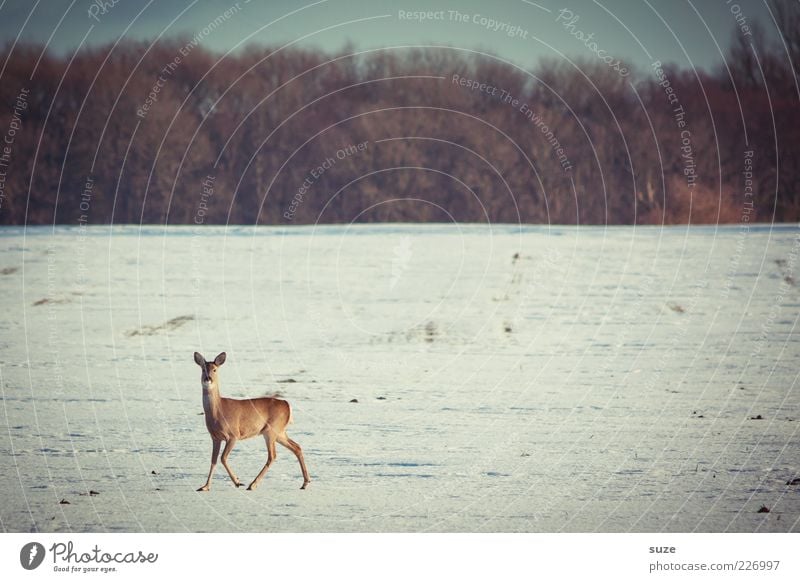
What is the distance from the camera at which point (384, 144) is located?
1387 inches

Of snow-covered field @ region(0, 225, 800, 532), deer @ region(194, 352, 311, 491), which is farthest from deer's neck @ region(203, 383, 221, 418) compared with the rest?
snow-covered field @ region(0, 225, 800, 532)

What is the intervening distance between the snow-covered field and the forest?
16.5ft

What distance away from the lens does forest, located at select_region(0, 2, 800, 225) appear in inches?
1326

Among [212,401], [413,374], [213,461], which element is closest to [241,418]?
[212,401]

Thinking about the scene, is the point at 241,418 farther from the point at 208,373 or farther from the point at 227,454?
the point at 208,373

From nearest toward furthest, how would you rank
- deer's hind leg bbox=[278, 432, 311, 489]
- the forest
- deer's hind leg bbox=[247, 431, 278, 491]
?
deer's hind leg bbox=[247, 431, 278, 491] → deer's hind leg bbox=[278, 432, 311, 489] → the forest

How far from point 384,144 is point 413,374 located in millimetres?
19735

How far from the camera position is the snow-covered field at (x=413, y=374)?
29.7ft

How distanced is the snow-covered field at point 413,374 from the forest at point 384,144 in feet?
16.5

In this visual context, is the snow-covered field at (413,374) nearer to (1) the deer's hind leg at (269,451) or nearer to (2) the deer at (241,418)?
(1) the deer's hind leg at (269,451)

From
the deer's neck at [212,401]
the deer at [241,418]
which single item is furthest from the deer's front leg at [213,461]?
the deer's neck at [212,401]

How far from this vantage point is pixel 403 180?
35.5 meters

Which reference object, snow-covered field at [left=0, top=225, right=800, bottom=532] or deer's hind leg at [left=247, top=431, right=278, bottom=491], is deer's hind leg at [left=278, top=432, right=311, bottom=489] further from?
snow-covered field at [left=0, top=225, right=800, bottom=532]
